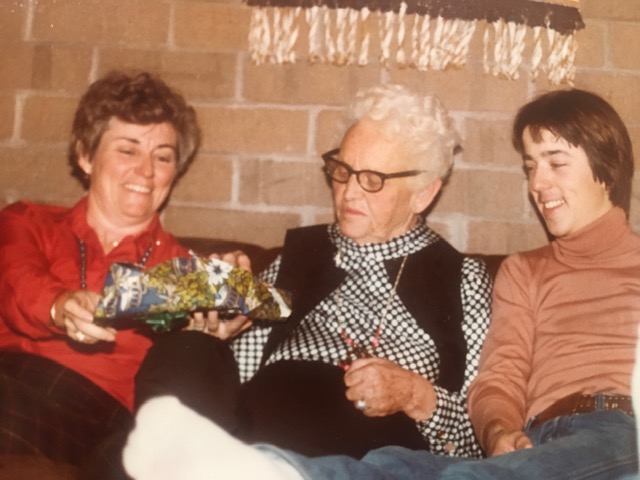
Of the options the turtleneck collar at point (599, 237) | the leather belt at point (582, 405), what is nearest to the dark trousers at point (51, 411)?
the leather belt at point (582, 405)

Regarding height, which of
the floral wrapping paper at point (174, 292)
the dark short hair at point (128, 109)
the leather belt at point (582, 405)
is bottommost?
the leather belt at point (582, 405)

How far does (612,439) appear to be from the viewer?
1.10 meters

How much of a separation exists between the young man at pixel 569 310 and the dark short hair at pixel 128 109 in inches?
28.5

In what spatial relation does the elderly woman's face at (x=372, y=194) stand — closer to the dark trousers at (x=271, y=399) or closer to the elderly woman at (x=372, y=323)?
the elderly woman at (x=372, y=323)

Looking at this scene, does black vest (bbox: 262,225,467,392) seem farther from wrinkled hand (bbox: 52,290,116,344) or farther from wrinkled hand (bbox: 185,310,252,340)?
wrinkled hand (bbox: 52,290,116,344)

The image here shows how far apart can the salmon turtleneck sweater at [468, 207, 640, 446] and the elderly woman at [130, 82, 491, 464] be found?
0.22ft

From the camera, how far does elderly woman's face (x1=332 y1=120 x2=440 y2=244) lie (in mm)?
1512

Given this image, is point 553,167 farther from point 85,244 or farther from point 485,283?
point 85,244

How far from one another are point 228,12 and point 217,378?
1.01 m

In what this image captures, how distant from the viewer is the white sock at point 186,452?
837 mm

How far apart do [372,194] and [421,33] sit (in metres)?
0.53

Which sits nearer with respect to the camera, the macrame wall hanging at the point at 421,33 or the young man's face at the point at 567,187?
the young man's face at the point at 567,187

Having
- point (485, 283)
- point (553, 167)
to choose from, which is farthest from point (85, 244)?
point (553, 167)

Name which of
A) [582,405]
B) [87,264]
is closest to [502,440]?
[582,405]
